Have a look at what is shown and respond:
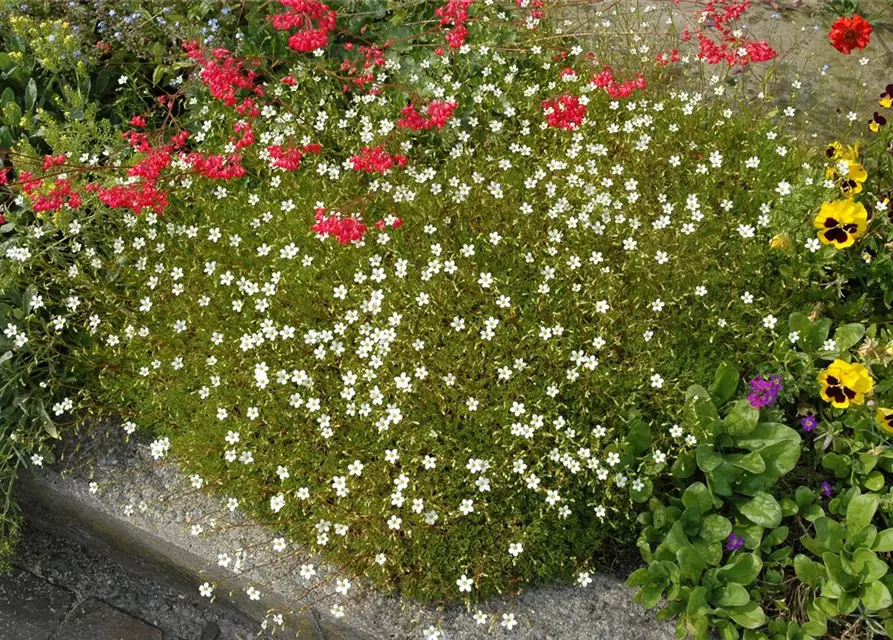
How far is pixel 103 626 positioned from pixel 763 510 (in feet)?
9.15

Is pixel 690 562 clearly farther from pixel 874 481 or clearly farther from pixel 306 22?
pixel 306 22

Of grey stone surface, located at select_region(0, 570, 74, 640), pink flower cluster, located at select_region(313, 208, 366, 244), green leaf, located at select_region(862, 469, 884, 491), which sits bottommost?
grey stone surface, located at select_region(0, 570, 74, 640)

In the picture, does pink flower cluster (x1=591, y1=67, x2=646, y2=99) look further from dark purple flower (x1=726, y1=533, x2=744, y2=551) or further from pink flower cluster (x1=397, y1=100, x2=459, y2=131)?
dark purple flower (x1=726, y1=533, x2=744, y2=551)

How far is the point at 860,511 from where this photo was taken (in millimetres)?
2859

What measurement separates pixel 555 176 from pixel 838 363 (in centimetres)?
145

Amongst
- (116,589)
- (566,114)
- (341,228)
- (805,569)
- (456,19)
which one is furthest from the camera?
(456,19)

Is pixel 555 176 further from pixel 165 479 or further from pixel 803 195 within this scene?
pixel 165 479

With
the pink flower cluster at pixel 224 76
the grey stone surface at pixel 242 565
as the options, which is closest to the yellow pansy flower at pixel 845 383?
the grey stone surface at pixel 242 565

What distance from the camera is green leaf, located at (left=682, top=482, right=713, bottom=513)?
2.88m

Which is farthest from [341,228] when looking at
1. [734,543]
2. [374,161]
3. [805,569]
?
[805,569]

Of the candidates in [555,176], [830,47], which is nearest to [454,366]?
[555,176]

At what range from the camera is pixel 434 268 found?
3219 millimetres

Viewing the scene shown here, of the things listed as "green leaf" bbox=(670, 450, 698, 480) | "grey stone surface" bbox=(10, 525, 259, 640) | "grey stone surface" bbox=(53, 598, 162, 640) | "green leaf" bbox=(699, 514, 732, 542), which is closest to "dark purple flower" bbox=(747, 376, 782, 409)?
"green leaf" bbox=(670, 450, 698, 480)

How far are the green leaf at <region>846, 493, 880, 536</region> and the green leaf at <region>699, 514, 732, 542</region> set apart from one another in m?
0.45
